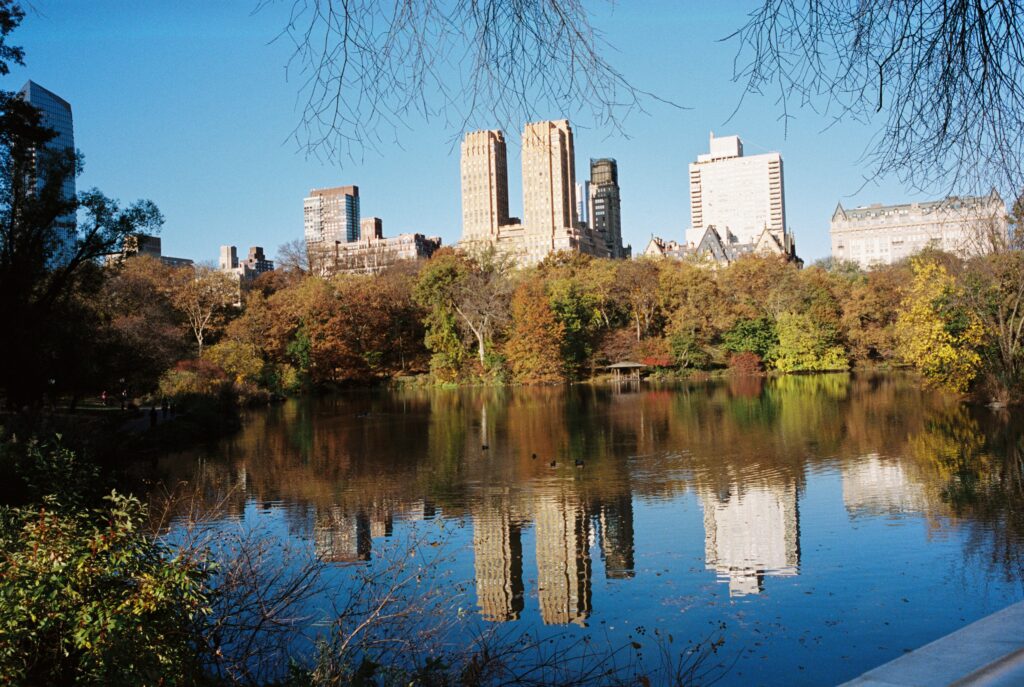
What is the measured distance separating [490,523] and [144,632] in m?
6.84

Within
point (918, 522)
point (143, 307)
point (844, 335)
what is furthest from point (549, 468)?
point (844, 335)

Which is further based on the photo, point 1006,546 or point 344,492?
point 344,492

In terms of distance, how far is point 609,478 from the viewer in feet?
43.5

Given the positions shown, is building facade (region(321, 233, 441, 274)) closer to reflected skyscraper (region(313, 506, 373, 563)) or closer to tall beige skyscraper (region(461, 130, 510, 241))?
tall beige skyscraper (region(461, 130, 510, 241))

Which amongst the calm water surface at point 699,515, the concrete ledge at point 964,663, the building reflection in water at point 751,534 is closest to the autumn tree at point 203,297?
the calm water surface at point 699,515

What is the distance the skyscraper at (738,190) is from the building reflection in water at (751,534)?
127 meters

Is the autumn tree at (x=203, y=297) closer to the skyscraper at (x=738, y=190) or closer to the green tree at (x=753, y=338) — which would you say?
the green tree at (x=753, y=338)

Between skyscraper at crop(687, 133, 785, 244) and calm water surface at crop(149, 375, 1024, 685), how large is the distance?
120348 mm

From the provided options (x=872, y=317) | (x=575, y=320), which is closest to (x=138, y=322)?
(x=575, y=320)

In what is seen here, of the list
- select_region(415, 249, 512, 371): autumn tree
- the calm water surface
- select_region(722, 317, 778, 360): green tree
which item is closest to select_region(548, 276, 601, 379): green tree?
select_region(415, 249, 512, 371): autumn tree

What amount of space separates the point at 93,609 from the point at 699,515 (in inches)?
313

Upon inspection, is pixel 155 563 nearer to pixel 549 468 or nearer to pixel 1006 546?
pixel 1006 546

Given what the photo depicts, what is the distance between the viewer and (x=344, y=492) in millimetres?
12797

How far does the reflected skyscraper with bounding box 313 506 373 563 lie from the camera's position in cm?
882
